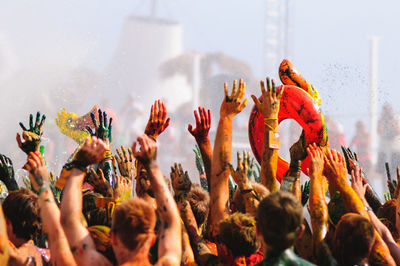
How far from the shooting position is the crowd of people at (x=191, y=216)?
2484 mm

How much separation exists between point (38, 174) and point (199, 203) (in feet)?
3.17

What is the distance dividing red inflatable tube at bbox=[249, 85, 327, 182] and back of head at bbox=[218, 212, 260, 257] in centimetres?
158

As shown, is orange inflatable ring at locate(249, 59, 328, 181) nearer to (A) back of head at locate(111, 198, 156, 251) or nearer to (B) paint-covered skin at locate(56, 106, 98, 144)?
(B) paint-covered skin at locate(56, 106, 98, 144)

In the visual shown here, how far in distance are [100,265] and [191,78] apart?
14.6m

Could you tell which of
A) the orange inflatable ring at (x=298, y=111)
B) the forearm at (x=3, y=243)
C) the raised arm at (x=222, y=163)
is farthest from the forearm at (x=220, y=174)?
Answer: the forearm at (x=3, y=243)

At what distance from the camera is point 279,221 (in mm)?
2414

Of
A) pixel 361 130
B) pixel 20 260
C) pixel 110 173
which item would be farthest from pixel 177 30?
pixel 20 260

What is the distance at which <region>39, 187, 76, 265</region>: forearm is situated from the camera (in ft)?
8.46

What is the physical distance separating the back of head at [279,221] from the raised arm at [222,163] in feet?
2.61

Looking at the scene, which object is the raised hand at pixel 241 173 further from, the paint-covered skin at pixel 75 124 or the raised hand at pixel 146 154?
the paint-covered skin at pixel 75 124

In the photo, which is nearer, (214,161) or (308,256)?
(308,256)

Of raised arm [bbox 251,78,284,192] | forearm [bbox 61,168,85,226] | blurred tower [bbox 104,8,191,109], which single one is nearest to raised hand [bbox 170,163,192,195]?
raised arm [bbox 251,78,284,192]

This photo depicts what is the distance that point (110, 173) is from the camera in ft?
13.2

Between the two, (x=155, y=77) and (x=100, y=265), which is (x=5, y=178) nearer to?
(x=100, y=265)
